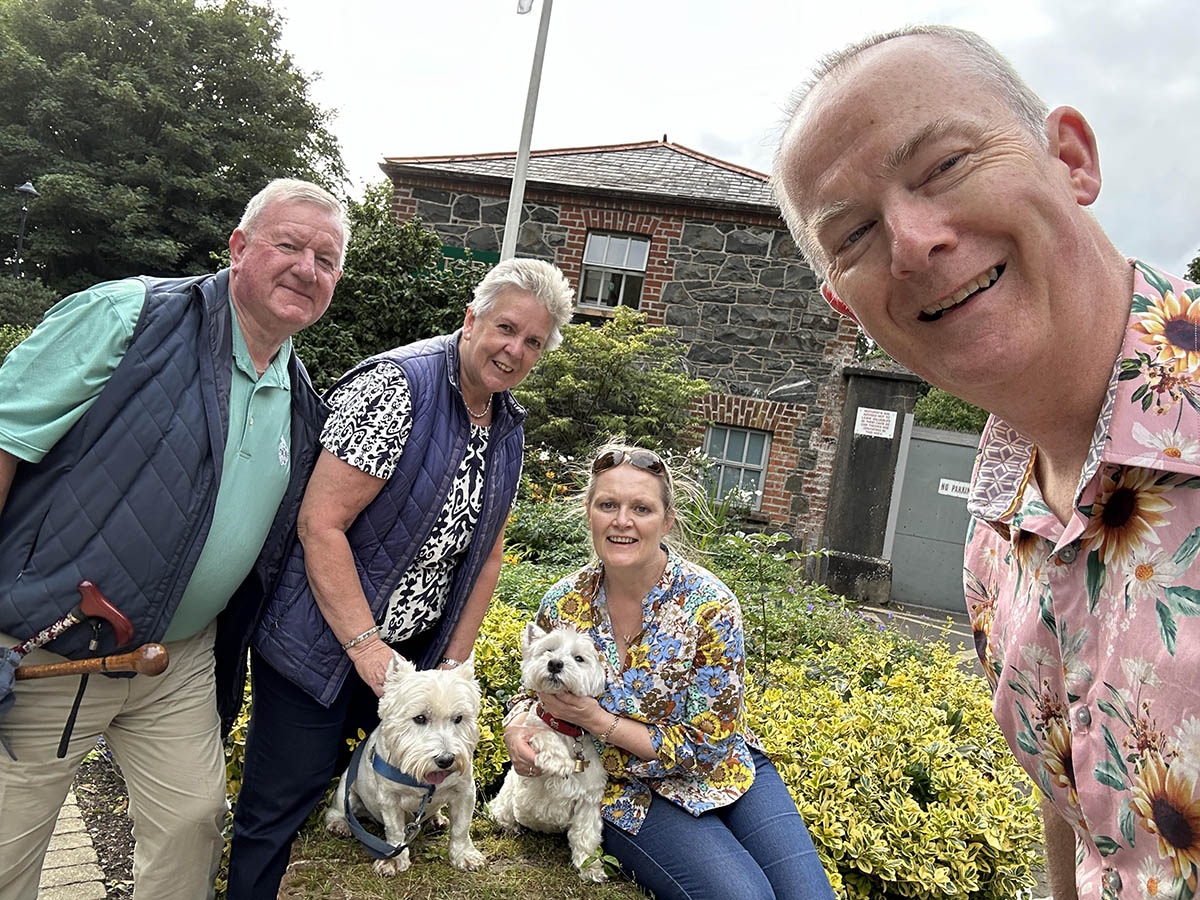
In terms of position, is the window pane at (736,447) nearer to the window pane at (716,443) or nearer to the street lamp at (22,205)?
the window pane at (716,443)

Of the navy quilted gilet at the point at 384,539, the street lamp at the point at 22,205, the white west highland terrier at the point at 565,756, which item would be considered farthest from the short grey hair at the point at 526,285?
the street lamp at the point at 22,205

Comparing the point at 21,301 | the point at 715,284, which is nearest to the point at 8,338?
the point at 21,301

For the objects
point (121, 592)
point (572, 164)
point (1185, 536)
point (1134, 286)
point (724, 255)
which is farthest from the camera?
point (572, 164)

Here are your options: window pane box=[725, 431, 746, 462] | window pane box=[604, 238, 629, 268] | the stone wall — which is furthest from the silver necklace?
window pane box=[604, 238, 629, 268]

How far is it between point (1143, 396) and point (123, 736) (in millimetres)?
2773

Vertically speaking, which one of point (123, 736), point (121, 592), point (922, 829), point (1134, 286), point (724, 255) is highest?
point (724, 255)

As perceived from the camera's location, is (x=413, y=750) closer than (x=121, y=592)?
No

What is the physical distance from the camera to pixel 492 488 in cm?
269

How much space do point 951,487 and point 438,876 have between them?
10169 mm

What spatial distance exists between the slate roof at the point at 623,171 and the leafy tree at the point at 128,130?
41.6ft

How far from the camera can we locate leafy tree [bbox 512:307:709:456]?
33.9 ft

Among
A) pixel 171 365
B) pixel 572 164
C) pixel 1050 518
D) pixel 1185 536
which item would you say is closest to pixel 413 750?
pixel 171 365

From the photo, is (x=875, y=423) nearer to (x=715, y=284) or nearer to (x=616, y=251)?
(x=715, y=284)

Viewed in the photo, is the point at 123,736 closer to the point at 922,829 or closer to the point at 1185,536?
the point at 1185,536
